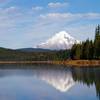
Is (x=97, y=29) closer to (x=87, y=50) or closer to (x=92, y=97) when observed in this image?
(x=87, y=50)

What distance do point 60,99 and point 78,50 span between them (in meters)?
125

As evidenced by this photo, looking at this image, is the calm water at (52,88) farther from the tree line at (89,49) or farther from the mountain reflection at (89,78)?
the tree line at (89,49)

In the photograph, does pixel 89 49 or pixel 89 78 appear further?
pixel 89 49

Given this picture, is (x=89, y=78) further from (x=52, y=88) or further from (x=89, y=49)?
(x=89, y=49)

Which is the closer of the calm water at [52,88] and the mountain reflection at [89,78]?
the calm water at [52,88]

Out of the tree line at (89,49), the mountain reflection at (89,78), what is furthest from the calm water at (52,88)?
the tree line at (89,49)

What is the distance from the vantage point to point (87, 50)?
153 m

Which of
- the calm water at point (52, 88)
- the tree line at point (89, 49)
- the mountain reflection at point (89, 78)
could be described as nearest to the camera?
the calm water at point (52, 88)

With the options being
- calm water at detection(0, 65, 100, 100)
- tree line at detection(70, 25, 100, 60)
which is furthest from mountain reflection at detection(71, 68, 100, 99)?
tree line at detection(70, 25, 100, 60)

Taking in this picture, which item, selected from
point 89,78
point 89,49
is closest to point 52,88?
point 89,78

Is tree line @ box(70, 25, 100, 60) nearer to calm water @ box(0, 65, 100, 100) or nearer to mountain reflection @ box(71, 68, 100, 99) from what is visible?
mountain reflection @ box(71, 68, 100, 99)

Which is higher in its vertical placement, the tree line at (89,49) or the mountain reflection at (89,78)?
the tree line at (89,49)

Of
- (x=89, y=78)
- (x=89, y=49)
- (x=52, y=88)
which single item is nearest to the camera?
(x=52, y=88)

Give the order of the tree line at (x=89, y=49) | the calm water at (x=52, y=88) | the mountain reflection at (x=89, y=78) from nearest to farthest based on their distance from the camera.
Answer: the calm water at (x=52, y=88) < the mountain reflection at (x=89, y=78) < the tree line at (x=89, y=49)
